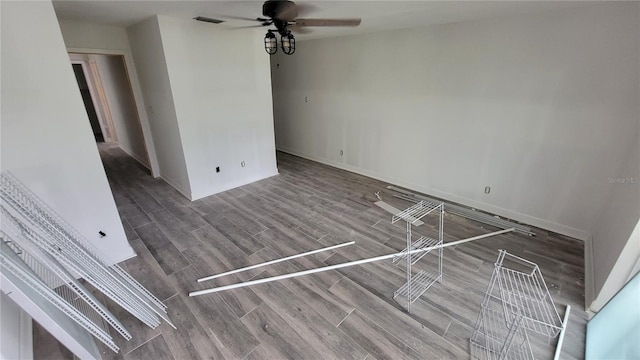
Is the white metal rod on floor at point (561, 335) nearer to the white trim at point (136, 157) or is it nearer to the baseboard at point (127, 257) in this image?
the baseboard at point (127, 257)

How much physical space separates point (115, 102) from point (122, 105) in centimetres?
44

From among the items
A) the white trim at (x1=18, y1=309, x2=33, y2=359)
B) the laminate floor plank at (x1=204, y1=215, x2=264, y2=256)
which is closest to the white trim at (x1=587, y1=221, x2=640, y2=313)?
the laminate floor plank at (x1=204, y1=215, x2=264, y2=256)

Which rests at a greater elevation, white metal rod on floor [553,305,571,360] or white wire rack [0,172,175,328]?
white wire rack [0,172,175,328]

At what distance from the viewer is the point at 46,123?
6.94 ft

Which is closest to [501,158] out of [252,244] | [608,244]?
[608,244]

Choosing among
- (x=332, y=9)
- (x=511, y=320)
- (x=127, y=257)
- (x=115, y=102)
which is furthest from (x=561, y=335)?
(x=115, y=102)

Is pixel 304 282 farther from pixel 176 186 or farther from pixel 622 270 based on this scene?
pixel 176 186

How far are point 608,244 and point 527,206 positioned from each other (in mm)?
1034

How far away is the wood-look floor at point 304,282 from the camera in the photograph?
188 centimetres

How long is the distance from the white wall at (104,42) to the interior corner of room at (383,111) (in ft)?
0.06

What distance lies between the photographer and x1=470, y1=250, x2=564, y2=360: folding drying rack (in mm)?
1785

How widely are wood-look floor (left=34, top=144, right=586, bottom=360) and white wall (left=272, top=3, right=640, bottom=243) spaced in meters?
0.61

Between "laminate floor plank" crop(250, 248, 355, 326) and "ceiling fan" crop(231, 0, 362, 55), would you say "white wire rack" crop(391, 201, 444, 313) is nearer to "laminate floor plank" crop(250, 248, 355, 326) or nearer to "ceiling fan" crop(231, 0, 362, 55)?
"laminate floor plank" crop(250, 248, 355, 326)

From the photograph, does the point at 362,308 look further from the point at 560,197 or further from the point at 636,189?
the point at 560,197
